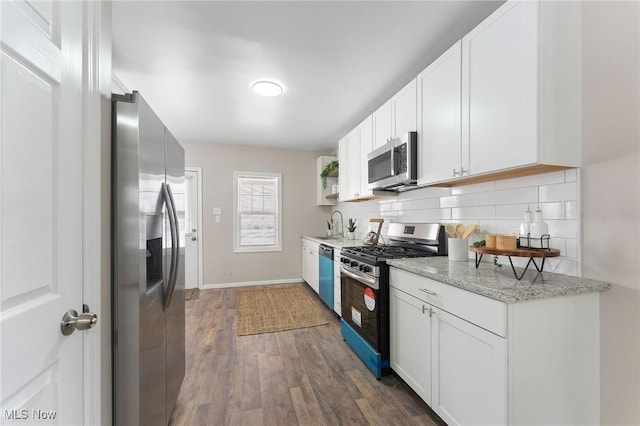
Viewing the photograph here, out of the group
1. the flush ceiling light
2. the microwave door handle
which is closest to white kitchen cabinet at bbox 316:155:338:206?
the flush ceiling light

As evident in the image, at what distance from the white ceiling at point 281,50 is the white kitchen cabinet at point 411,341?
1866 millimetres

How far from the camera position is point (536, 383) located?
1145 mm

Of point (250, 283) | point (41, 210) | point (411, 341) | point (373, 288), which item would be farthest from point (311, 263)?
point (41, 210)

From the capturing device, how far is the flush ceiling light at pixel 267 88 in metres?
2.51

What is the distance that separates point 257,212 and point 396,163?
10.3 feet

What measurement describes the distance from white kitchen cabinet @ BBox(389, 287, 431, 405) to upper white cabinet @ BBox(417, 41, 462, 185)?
0.93 m

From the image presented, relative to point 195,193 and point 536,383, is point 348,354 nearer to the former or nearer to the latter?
point 536,383

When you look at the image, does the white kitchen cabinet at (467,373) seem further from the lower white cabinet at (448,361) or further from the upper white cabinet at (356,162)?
the upper white cabinet at (356,162)

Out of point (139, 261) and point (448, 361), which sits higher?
point (139, 261)

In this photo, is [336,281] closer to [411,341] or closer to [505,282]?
[411,341]

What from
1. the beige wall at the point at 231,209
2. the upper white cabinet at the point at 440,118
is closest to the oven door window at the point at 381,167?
the upper white cabinet at the point at 440,118

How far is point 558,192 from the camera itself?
1.46m

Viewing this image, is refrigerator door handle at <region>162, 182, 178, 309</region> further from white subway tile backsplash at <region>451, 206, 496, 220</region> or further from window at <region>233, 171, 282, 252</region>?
window at <region>233, 171, 282, 252</region>

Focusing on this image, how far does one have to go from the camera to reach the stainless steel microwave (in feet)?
7.03
